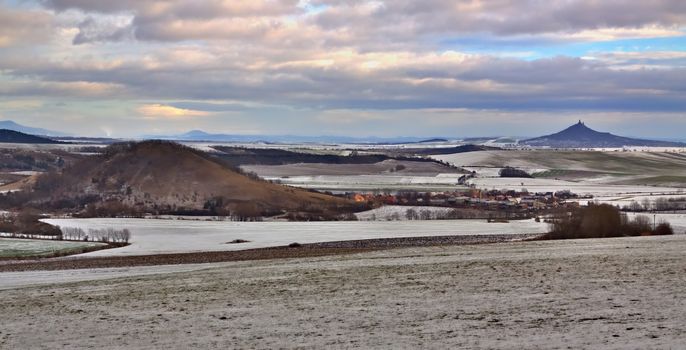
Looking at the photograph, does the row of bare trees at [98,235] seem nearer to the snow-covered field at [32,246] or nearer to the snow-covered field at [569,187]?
the snow-covered field at [32,246]

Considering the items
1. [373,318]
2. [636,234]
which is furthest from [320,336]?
[636,234]

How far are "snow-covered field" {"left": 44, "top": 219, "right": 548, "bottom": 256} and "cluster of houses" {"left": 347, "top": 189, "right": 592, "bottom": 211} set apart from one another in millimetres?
25304

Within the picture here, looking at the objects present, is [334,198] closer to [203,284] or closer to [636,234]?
[636,234]

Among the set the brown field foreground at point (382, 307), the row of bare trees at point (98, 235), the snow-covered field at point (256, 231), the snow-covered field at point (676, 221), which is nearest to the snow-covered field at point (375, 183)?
the snow-covered field at point (256, 231)

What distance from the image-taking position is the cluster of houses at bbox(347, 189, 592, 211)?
124 meters

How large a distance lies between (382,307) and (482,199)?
4510 inches

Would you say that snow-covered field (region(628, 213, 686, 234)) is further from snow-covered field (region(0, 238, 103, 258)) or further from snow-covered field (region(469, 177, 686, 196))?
snow-covered field (region(469, 177, 686, 196))

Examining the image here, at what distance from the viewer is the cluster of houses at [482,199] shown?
12388 cm

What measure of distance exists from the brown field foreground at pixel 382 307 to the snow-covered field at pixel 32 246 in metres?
32.9

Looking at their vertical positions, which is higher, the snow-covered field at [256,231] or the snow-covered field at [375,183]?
the snow-covered field at [375,183]

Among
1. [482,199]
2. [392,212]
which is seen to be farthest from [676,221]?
[482,199]

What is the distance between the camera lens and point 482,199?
441ft

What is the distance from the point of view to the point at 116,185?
138750 millimetres

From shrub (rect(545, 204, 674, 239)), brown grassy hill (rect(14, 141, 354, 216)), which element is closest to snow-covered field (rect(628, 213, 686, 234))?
shrub (rect(545, 204, 674, 239))
